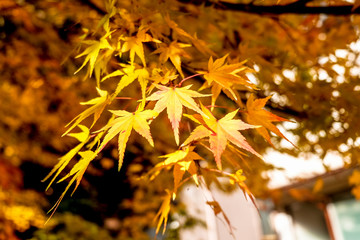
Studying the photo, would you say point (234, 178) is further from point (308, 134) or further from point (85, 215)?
point (85, 215)

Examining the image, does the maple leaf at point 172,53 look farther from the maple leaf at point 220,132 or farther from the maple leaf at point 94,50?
the maple leaf at point 220,132

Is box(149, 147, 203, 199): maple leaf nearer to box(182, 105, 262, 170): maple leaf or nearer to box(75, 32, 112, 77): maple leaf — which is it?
box(182, 105, 262, 170): maple leaf

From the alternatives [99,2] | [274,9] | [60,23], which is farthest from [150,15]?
[60,23]

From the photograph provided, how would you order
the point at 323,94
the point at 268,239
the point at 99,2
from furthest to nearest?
the point at 268,239 → the point at 99,2 → the point at 323,94

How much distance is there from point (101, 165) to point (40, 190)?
944mm

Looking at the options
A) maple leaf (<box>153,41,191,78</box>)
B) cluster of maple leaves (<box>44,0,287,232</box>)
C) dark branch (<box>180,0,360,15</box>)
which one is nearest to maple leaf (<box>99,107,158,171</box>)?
cluster of maple leaves (<box>44,0,287,232</box>)

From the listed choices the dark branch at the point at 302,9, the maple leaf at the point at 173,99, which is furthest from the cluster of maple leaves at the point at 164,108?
the dark branch at the point at 302,9

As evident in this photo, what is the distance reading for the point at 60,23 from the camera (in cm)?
316

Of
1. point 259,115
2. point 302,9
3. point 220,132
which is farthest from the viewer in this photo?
point 302,9

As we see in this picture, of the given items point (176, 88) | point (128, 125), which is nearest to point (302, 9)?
point (176, 88)

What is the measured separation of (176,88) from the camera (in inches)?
32.4

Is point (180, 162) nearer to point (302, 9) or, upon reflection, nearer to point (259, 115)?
point (259, 115)

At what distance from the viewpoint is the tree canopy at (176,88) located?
87 cm

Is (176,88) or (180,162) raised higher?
(176,88)
